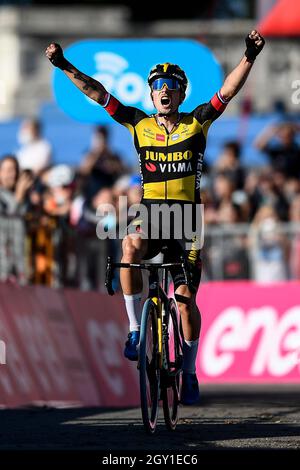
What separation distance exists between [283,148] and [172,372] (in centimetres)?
1055

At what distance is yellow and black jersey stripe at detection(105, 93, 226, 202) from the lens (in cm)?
984

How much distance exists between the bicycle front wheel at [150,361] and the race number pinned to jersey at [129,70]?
5486 mm

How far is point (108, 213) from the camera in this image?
16.2 m

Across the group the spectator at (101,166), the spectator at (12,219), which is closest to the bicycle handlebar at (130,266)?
the spectator at (12,219)

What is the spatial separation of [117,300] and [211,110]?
16.4 feet

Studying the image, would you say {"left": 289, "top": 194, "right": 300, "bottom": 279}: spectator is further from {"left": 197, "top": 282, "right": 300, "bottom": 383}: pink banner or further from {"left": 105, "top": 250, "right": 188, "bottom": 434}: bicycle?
{"left": 105, "top": 250, "right": 188, "bottom": 434}: bicycle

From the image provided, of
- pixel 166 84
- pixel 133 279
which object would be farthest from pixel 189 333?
pixel 166 84

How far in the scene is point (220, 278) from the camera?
17.3m

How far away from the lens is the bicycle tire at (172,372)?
9.70 m

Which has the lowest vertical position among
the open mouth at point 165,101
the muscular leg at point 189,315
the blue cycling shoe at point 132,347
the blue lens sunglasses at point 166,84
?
the blue cycling shoe at point 132,347

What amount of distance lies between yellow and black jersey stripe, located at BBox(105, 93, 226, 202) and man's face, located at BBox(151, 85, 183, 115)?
0.12 metres

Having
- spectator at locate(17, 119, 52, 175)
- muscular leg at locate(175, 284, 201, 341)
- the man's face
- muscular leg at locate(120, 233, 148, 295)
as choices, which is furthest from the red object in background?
muscular leg at locate(120, 233, 148, 295)

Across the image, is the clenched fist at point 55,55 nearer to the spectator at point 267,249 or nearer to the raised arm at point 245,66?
the raised arm at point 245,66

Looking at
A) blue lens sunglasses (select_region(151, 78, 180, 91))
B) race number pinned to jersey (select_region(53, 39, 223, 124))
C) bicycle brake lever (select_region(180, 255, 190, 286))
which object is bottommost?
bicycle brake lever (select_region(180, 255, 190, 286))
